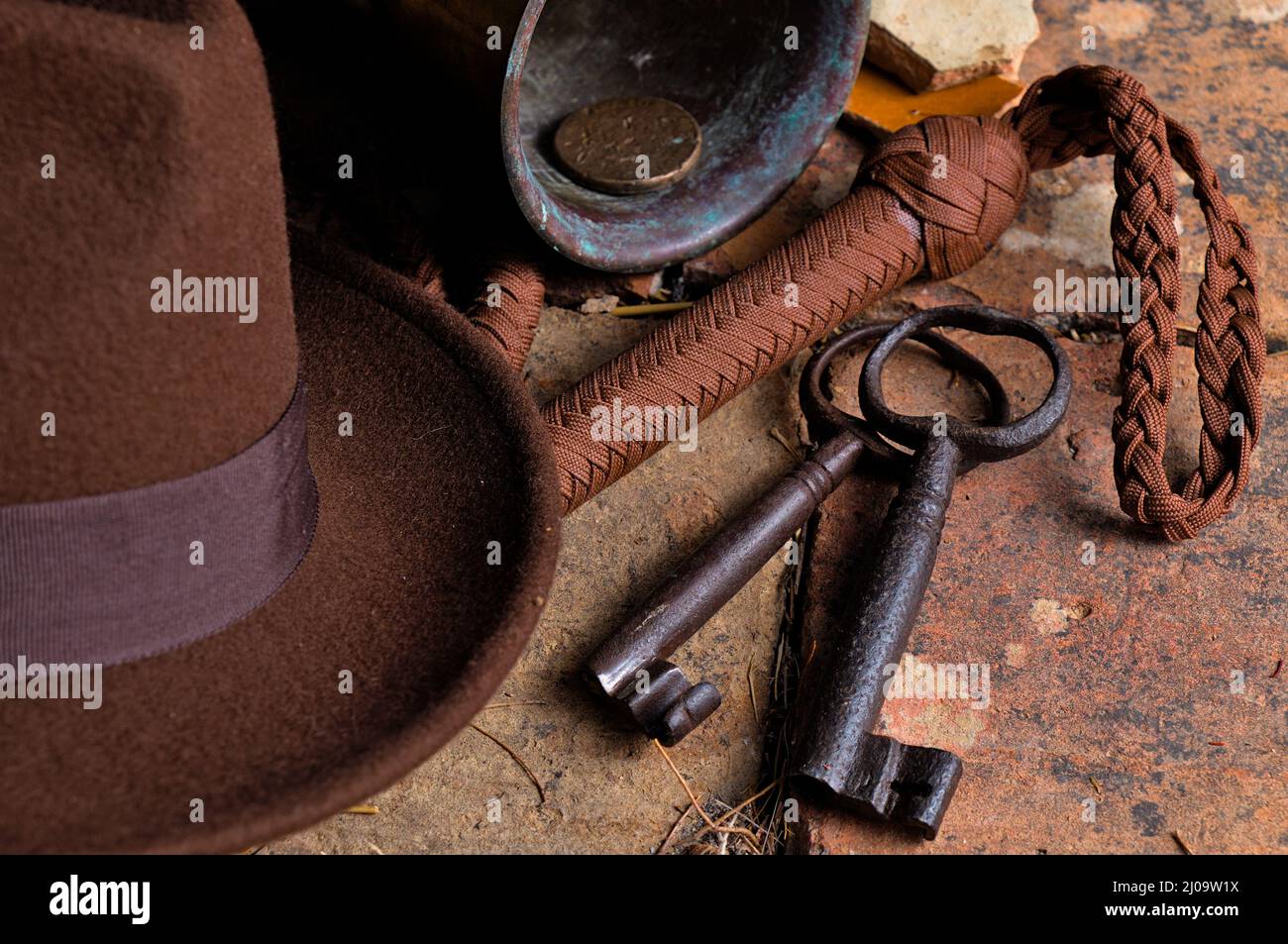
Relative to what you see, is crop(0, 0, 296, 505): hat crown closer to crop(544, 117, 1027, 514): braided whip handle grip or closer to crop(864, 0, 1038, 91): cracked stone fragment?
crop(544, 117, 1027, 514): braided whip handle grip

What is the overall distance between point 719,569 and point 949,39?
3.97ft

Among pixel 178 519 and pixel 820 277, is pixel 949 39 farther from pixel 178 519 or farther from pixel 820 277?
pixel 178 519

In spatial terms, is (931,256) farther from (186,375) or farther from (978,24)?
(186,375)

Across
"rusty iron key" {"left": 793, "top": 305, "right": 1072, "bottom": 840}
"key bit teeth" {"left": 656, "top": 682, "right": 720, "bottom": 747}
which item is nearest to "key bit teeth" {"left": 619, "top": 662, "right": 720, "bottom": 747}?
"key bit teeth" {"left": 656, "top": 682, "right": 720, "bottom": 747}

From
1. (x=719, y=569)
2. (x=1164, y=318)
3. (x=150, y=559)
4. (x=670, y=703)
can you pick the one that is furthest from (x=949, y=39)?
(x=150, y=559)

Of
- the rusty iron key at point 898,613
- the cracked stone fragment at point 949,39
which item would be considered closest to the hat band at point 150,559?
the rusty iron key at point 898,613

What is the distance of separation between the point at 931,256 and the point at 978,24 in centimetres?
63

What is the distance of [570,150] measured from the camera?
199 cm

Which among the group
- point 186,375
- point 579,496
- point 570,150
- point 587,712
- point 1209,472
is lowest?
point 587,712

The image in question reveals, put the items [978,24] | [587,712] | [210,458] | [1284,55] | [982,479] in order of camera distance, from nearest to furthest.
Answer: [210,458] → [587,712] → [982,479] → [978,24] → [1284,55]

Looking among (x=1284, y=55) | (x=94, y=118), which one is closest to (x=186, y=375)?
(x=94, y=118)

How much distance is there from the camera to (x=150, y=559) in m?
1.02

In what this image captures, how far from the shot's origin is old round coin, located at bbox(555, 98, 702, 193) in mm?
1952

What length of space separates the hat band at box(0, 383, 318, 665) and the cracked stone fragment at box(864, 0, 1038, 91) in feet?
4.93
